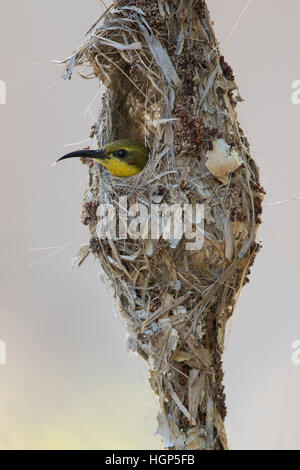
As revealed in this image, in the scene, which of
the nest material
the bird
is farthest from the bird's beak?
the nest material

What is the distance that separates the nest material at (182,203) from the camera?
2.53 meters

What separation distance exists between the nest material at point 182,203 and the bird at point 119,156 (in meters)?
0.12

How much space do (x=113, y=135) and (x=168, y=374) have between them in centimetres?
103

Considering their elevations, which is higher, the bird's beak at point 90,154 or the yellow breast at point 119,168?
the bird's beak at point 90,154

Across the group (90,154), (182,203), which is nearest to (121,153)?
(90,154)

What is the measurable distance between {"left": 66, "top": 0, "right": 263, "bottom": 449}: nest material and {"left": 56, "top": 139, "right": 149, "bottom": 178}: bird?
0.12m

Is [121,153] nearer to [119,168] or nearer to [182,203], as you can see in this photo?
[119,168]

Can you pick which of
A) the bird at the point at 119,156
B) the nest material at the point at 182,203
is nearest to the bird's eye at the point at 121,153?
the bird at the point at 119,156

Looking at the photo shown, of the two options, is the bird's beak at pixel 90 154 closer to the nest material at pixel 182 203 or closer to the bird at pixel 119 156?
the bird at pixel 119 156

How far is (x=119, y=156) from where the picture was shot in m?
2.80

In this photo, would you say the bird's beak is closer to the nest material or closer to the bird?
the bird

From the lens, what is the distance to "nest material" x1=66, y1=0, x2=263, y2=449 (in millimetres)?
2533

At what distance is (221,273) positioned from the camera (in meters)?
2.57
